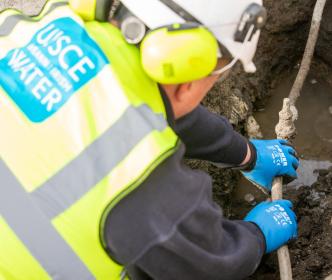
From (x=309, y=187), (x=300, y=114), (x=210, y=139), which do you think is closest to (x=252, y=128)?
(x=300, y=114)

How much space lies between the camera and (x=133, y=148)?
4.20 ft

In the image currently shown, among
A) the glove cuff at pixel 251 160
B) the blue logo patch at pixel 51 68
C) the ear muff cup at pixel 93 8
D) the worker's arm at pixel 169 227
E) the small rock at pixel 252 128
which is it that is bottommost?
the small rock at pixel 252 128

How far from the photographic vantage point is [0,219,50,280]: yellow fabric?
4.52ft

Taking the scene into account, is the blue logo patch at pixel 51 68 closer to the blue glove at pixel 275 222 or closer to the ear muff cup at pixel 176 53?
the ear muff cup at pixel 176 53

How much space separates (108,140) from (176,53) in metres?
0.28

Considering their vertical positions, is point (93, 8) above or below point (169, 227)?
above

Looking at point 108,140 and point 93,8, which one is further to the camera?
point 93,8

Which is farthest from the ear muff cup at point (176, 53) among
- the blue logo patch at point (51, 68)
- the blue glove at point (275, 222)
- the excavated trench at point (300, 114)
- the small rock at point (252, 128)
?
the small rock at point (252, 128)

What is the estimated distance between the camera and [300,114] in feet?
10.1

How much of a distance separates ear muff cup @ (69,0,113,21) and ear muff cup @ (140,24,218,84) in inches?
8.0

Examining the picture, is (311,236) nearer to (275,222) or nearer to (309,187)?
(309,187)

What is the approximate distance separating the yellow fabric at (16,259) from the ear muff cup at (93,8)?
2.05 feet

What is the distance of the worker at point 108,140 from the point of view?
1.29 m

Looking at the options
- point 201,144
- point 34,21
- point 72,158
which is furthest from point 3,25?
point 201,144
